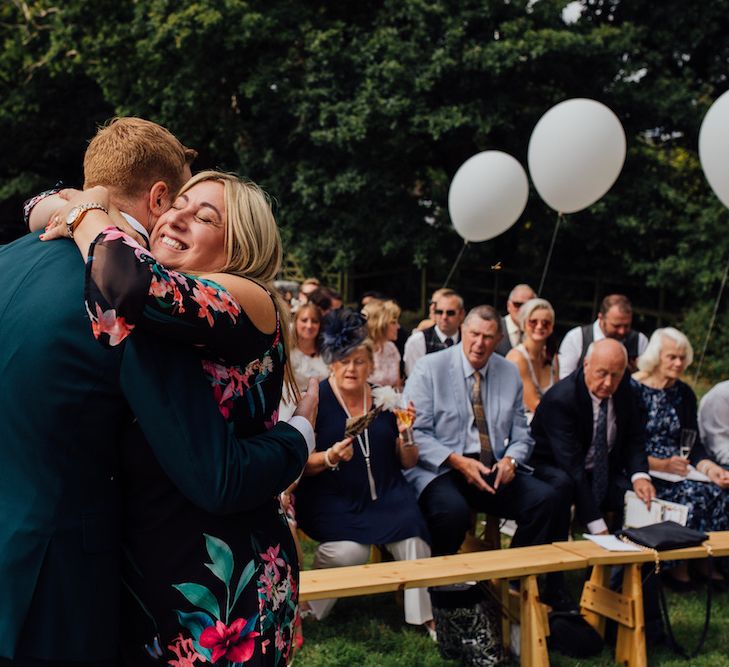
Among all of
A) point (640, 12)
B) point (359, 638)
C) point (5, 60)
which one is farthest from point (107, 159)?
point (5, 60)

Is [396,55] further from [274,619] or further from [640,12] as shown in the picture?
[274,619]

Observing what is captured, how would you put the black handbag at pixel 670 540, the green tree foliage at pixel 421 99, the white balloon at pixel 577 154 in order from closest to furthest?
the black handbag at pixel 670 540 < the white balloon at pixel 577 154 < the green tree foliage at pixel 421 99

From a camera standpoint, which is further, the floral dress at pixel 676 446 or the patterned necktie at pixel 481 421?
the floral dress at pixel 676 446

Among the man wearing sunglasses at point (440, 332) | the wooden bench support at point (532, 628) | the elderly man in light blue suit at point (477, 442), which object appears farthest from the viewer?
the man wearing sunglasses at point (440, 332)

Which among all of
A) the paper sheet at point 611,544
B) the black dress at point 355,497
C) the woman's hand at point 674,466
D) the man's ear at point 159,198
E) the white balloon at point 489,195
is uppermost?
the white balloon at point 489,195

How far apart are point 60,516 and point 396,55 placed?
1414 cm

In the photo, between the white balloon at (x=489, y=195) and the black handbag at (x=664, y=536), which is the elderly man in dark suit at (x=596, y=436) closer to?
the black handbag at (x=664, y=536)

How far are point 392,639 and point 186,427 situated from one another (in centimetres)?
319

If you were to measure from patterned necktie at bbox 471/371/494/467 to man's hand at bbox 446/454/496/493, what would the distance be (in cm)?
11

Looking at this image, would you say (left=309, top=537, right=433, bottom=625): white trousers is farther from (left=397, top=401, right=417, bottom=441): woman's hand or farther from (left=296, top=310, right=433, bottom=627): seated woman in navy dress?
(left=397, top=401, right=417, bottom=441): woman's hand

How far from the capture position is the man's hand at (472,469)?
4.65 meters

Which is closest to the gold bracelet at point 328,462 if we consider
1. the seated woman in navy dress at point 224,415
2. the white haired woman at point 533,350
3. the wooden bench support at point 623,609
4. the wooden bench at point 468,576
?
the wooden bench at point 468,576

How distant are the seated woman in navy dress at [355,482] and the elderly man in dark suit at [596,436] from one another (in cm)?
99

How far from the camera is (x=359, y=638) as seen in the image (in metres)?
4.33
